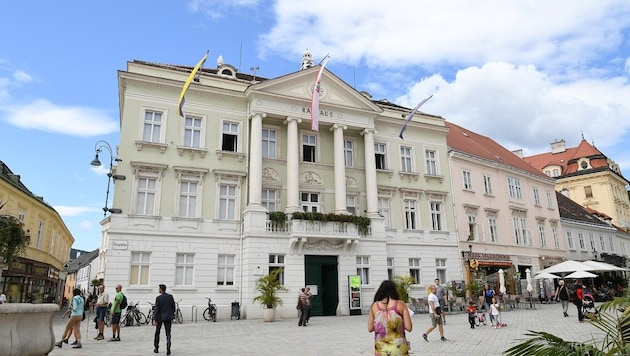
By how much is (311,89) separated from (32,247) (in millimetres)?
21942

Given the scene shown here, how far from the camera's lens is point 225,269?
925 inches

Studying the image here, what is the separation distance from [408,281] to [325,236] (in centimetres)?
487

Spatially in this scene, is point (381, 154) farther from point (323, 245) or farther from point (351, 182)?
point (323, 245)

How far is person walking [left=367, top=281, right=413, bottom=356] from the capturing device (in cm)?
550

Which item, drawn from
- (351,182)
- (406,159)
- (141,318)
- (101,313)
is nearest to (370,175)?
(351,182)

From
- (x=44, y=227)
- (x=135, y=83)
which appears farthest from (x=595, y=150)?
(x=44, y=227)

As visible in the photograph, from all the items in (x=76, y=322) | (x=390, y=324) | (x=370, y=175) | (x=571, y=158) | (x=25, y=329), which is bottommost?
(x=76, y=322)

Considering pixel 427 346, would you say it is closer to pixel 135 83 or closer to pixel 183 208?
pixel 183 208

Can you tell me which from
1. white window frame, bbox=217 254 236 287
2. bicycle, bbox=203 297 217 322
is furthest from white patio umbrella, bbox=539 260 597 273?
bicycle, bbox=203 297 217 322

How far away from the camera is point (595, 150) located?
199ft

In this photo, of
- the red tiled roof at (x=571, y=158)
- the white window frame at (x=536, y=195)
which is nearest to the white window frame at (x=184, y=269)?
the white window frame at (x=536, y=195)

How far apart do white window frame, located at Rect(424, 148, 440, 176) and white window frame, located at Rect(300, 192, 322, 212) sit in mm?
8850

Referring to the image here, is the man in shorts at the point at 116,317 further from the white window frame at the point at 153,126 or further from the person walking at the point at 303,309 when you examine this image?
the white window frame at the point at 153,126

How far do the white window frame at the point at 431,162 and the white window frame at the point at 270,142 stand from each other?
11.0 metres
